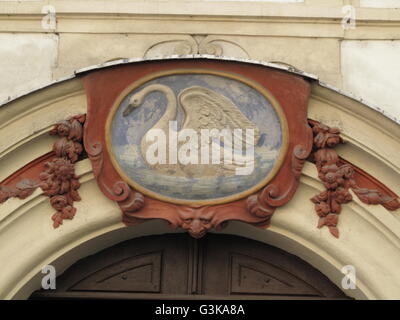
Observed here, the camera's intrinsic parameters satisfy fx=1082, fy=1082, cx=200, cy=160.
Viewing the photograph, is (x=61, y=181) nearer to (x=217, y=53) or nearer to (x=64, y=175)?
(x=64, y=175)

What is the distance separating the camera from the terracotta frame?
6156 mm

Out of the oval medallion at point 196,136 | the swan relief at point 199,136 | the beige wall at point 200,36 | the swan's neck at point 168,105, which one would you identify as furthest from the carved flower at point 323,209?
the swan's neck at point 168,105

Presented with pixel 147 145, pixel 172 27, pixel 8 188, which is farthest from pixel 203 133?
pixel 8 188

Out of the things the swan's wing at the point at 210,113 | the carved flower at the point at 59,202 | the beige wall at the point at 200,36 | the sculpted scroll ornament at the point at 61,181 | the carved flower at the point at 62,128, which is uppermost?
the beige wall at the point at 200,36

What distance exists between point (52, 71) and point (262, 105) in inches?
51.3

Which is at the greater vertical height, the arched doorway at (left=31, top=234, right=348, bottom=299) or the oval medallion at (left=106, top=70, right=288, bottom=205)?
the oval medallion at (left=106, top=70, right=288, bottom=205)

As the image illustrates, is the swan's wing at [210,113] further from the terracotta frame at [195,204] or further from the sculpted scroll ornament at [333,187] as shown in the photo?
the sculpted scroll ornament at [333,187]

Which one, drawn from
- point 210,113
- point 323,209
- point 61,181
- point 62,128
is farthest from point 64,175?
point 323,209

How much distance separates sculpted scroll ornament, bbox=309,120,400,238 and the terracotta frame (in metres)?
0.09

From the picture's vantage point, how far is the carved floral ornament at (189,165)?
617 cm

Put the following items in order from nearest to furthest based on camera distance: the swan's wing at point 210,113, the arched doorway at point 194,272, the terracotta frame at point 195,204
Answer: the terracotta frame at point 195,204, the swan's wing at point 210,113, the arched doorway at point 194,272

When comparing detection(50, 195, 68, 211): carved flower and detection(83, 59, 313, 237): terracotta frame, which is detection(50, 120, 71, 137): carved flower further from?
detection(50, 195, 68, 211): carved flower

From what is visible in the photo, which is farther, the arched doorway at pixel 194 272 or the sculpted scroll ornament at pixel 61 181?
the arched doorway at pixel 194 272

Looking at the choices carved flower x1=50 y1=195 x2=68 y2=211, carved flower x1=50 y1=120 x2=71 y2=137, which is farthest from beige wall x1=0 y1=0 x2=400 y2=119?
carved flower x1=50 y1=195 x2=68 y2=211
